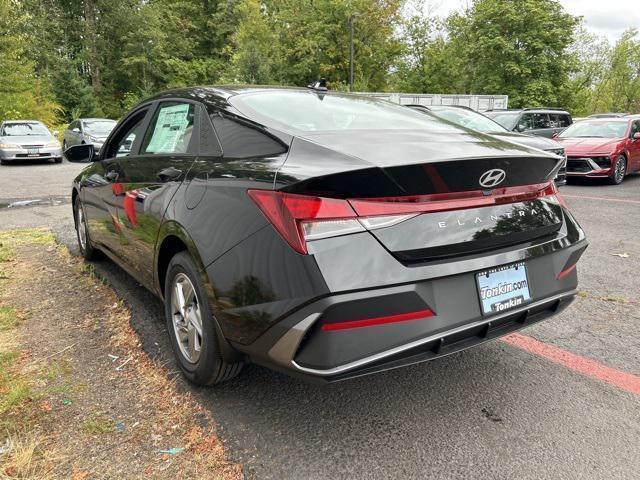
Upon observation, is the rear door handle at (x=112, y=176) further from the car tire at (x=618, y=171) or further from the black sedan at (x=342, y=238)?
the car tire at (x=618, y=171)

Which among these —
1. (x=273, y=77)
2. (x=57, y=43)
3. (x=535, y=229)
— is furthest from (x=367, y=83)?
(x=535, y=229)

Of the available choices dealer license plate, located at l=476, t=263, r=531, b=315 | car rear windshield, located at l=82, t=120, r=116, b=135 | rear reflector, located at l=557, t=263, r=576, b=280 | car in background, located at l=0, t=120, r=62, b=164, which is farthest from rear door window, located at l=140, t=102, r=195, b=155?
car rear windshield, located at l=82, t=120, r=116, b=135

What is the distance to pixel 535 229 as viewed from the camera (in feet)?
7.72

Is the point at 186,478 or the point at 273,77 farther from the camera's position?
the point at 273,77

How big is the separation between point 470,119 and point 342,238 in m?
8.71

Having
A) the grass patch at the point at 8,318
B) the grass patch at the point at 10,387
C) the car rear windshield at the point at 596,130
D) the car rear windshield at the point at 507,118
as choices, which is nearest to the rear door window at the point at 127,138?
the grass patch at the point at 8,318

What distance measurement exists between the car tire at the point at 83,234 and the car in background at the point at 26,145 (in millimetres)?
12565

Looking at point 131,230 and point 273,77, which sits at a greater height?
point 273,77

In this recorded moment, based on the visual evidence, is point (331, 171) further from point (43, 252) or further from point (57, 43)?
point (57, 43)

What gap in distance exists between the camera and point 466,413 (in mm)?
2428

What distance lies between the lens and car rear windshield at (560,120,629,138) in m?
11.2

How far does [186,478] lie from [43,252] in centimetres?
449

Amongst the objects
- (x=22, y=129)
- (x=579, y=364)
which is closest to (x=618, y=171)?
(x=579, y=364)

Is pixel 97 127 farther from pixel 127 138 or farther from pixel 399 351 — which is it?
pixel 399 351
